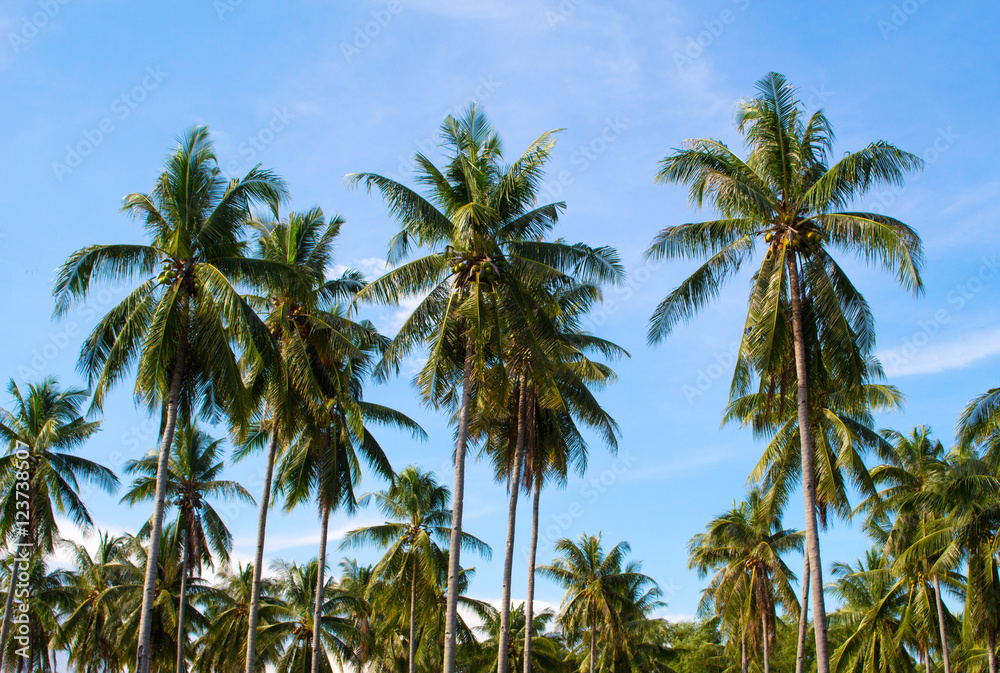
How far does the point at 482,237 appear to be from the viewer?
18.6 m

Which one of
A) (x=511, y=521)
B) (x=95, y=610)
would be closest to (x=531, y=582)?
(x=511, y=521)

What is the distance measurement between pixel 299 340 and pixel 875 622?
91.4ft

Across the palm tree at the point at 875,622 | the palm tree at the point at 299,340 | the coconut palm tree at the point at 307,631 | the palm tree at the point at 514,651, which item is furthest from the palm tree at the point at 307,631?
the palm tree at the point at 875,622

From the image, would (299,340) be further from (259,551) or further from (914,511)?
(914,511)

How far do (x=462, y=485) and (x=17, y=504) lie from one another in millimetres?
15836

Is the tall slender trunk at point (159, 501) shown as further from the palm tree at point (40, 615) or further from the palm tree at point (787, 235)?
the palm tree at point (40, 615)

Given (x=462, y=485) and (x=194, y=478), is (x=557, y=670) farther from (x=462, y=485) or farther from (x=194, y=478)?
(x=462, y=485)

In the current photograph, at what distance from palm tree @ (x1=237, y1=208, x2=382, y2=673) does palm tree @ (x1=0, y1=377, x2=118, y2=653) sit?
7242 mm

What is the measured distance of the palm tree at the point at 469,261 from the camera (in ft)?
60.2

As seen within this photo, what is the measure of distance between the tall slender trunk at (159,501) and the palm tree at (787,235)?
10182 mm

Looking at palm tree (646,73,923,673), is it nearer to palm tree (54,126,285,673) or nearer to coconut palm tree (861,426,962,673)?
palm tree (54,126,285,673)

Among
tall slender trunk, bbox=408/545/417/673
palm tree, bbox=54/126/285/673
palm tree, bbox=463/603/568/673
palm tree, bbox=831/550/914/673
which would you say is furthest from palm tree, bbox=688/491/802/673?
palm tree, bbox=54/126/285/673

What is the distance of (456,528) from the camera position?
17781mm

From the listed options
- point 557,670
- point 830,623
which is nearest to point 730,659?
point 830,623
